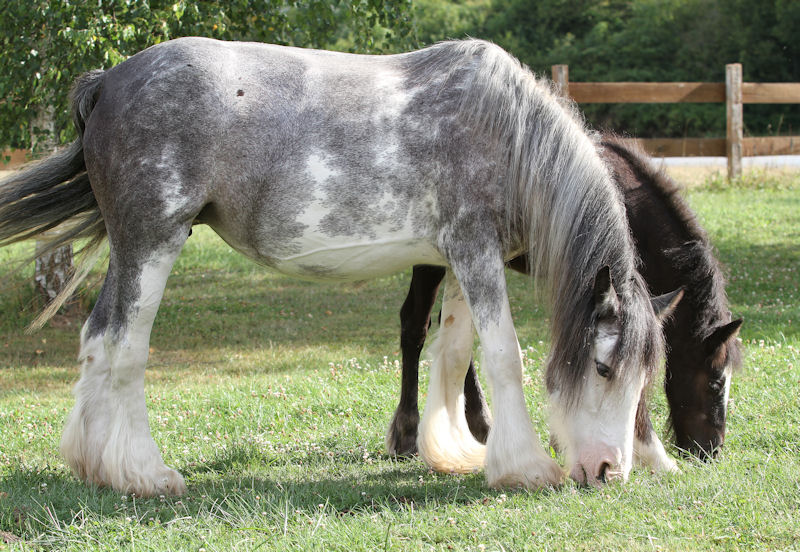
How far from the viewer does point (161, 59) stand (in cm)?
413

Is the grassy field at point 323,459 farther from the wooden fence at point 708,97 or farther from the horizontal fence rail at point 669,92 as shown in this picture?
the wooden fence at point 708,97

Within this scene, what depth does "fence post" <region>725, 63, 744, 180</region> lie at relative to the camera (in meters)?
14.4

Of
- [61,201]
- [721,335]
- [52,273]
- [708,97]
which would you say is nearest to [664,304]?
[721,335]

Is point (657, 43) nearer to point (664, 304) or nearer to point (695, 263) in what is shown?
point (695, 263)

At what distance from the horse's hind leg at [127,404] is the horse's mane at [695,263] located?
2435 millimetres

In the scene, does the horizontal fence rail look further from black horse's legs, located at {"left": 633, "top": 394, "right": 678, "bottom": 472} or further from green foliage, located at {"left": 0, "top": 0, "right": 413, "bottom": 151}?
black horse's legs, located at {"left": 633, "top": 394, "right": 678, "bottom": 472}

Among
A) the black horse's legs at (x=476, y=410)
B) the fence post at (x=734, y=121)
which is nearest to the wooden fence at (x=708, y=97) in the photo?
the fence post at (x=734, y=121)

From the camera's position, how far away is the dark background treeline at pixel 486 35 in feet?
22.7

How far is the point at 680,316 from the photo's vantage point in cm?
434

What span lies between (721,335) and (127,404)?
9.18ft

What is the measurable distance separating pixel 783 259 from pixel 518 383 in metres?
7.11

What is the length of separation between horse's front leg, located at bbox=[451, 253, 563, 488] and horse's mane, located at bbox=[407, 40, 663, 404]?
179mm

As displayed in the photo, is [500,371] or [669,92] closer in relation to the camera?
[500,371]

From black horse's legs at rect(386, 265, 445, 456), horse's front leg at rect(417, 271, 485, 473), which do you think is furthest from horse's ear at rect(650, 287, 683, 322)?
black horse's legs at rect(386, 265, 445, 456)
